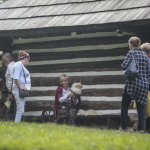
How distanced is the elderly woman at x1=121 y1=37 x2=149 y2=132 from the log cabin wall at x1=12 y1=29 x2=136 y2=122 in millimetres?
1968

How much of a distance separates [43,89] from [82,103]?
1.27 m

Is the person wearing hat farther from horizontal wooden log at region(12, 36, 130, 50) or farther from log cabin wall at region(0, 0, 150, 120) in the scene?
horizontal wooden log at region(12, 36, 130, 50)

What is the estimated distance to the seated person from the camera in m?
6.56

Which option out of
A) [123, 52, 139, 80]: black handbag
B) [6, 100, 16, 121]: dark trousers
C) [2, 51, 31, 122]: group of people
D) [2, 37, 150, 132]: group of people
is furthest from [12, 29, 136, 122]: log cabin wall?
[123, 52, 139, 80]: black handbag

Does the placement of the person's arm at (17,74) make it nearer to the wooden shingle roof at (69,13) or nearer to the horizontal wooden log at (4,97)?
the wooden shingle roof at (69,13)

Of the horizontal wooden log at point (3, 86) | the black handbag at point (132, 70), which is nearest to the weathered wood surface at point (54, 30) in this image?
the horizontal wooden log at point (3, 86)

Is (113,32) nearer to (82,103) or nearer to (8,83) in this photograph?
(82,103)

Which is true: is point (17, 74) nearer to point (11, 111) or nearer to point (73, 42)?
point (11, 111)

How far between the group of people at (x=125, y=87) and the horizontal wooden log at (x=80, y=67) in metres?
0.66

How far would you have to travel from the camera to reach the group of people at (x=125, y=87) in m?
4.82

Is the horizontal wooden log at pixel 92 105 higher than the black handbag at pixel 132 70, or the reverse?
the black handbag at pixel 132 70

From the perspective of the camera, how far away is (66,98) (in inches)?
263

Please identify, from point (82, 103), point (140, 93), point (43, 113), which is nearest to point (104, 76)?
point (82, 103)

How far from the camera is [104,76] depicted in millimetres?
7188
